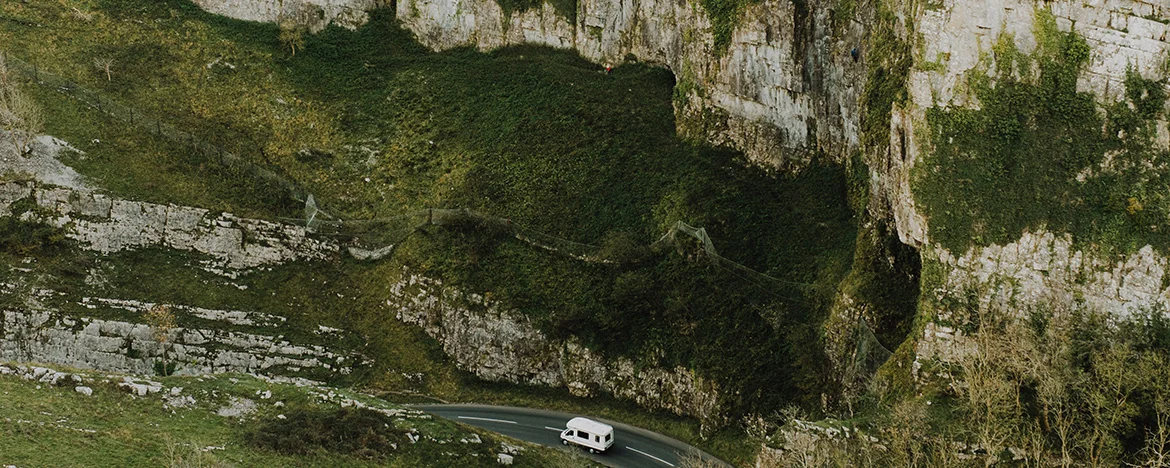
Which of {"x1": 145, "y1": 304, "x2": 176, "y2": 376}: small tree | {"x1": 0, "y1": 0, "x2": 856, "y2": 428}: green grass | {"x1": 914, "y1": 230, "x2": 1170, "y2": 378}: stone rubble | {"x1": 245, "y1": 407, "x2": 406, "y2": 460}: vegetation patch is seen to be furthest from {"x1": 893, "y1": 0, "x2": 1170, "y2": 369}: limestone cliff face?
{"x1": 145, "y1": 304, "x2": 176, "y2": 376}: small tree

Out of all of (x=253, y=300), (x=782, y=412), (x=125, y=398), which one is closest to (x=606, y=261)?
(x=782, y=412)

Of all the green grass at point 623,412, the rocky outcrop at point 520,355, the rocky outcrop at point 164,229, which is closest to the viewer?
the green grass at point 623,412

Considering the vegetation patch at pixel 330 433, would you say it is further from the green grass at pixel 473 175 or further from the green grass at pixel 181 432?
the green grass at pixel 473 175

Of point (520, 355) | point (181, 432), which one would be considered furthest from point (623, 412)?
point (181, 432)

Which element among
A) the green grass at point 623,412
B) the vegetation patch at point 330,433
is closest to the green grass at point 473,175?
the green grass at point 623,412

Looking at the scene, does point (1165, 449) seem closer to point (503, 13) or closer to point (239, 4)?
point (503, 13)

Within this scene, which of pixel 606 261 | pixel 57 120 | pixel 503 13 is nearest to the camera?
pixel 606 261

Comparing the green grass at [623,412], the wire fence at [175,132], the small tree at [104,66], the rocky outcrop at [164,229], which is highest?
the small tree at [104,66]
